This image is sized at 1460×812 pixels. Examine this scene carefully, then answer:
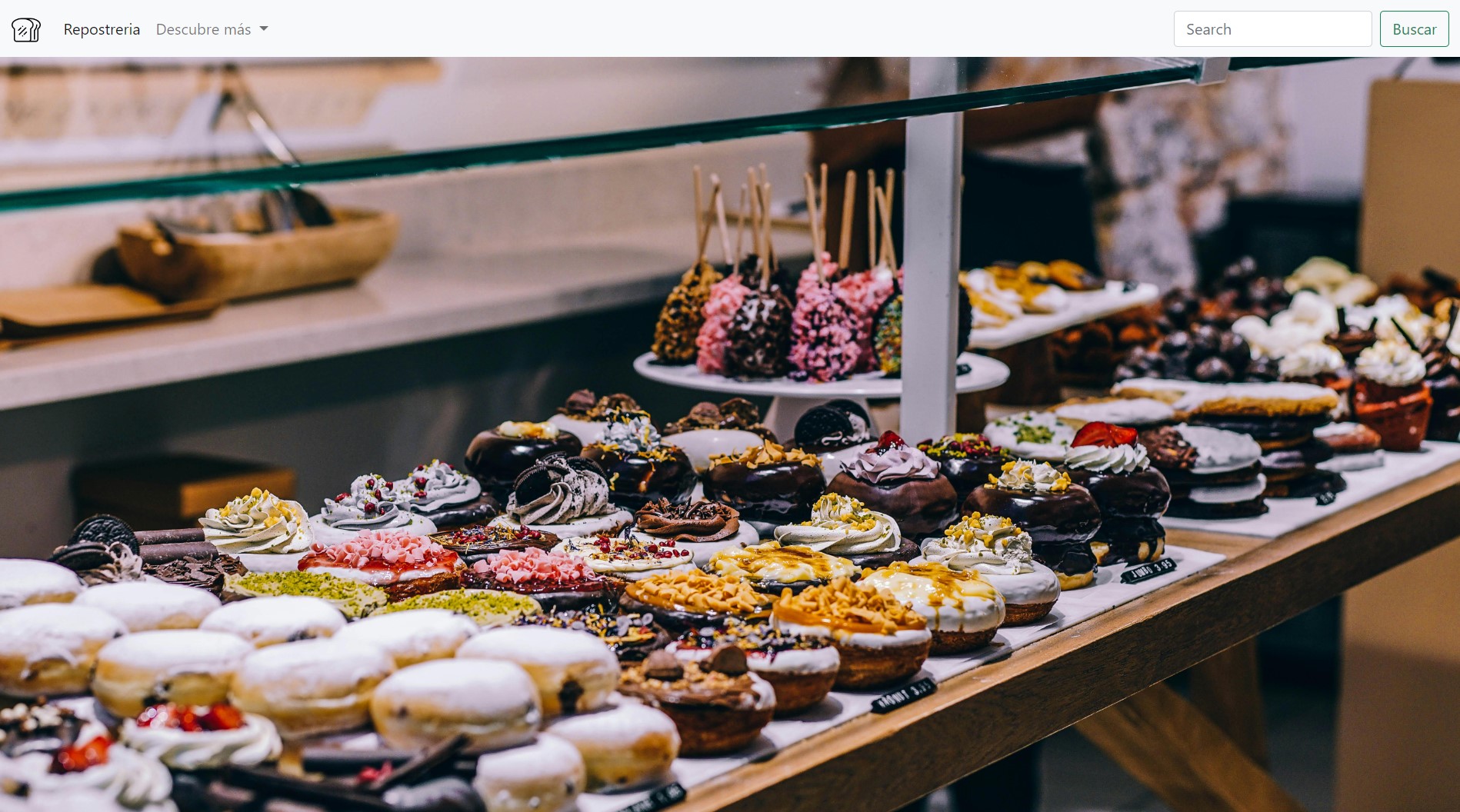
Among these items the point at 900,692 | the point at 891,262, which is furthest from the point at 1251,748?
the point at 900,692

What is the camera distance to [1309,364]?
2838 millimetres

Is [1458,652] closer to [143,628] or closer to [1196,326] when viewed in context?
[1196,326]

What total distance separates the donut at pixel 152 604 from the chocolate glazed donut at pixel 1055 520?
909 mm

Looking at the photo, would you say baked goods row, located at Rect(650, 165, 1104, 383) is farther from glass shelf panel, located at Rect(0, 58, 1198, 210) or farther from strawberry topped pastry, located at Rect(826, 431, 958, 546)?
glass shelf panel, located at Rect(0, 58, 1198, 210)

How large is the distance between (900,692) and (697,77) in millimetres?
621

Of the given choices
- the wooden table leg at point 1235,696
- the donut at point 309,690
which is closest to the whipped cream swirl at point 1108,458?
the donut at point 309,690

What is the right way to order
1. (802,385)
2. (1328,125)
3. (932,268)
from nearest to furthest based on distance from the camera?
1. (932,268)
2. (802,385)
3. (1328,125)

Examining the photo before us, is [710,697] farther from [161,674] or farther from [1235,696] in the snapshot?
[1235,696]

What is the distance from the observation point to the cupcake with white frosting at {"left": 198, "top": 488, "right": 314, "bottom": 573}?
1.84m

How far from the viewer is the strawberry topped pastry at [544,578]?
5.61 ft

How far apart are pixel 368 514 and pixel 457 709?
786 mm

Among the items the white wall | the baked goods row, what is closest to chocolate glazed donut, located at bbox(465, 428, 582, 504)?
the baked goods row
